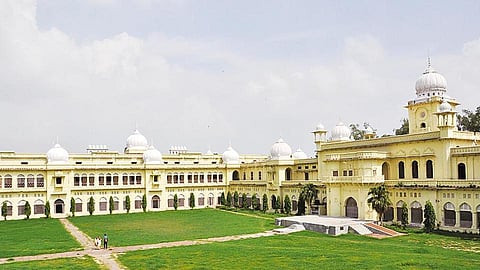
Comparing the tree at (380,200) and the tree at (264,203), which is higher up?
the tree at (380,200)

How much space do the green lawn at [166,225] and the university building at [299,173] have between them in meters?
4.66

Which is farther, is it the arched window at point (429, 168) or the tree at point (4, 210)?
the tree at point (4, 210)

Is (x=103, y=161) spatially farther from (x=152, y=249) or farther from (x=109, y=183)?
(x=152, y=249)

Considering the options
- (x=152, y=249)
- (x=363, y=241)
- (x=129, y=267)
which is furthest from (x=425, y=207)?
(x=129, y=267)

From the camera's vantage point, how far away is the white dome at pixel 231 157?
63453 mm

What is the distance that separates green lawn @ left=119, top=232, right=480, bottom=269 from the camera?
22812 millimetres

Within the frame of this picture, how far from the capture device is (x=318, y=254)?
2555 cm

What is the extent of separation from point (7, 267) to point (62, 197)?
28.8 m

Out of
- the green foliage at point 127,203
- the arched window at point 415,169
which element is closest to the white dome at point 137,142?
the green foliage at point 127,203

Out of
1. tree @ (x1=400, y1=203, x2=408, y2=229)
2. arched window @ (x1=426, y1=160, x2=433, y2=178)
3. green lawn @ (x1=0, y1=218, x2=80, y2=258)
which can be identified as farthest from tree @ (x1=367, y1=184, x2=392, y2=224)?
green lawn @ (x1=0, y1=218, x2=80, y2=258)

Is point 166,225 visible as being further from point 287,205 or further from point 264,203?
point 264,203

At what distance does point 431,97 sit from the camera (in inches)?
1740

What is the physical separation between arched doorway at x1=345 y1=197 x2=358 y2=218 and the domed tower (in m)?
9.73

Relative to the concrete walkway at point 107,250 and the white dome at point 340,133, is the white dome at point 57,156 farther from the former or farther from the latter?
the white dome at point 340,133
